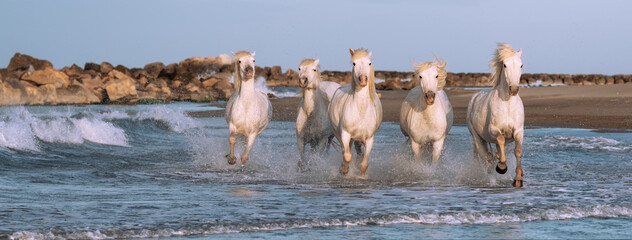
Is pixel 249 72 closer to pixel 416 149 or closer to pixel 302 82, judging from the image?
pixel 302 82

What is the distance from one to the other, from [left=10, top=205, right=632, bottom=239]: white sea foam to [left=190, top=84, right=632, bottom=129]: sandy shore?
42.2 feet

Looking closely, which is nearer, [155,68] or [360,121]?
[360,121]

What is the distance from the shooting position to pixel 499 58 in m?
10.1

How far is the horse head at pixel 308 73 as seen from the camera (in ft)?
38.5

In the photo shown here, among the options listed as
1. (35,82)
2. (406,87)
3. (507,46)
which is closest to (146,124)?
(507,46)

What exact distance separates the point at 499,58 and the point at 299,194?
9.80ft

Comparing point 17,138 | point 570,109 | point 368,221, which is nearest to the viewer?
point 368,221

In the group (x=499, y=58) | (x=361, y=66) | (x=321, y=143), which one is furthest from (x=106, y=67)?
(x=499, y=58)

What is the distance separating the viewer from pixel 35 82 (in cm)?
4728

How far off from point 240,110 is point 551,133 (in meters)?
9.90

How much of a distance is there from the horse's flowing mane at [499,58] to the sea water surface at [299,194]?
1.30m

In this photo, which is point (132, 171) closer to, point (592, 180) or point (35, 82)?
point (592, 180)

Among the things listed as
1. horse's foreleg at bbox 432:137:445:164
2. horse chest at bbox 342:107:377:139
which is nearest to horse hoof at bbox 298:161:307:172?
horse chest at bbox 342:107:377:139

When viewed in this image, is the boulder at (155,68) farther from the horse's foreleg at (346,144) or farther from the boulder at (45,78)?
the horse's foreleg at (346,144)
